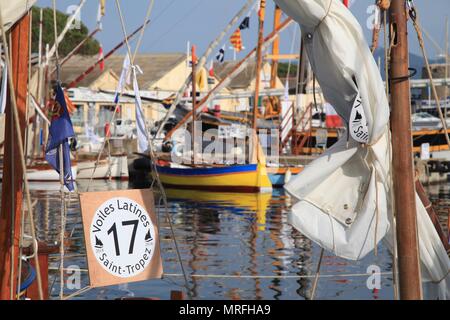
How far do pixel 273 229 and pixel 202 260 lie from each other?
6742 millimetres

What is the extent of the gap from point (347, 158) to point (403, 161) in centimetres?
58

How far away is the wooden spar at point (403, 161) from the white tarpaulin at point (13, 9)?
335 centimetres

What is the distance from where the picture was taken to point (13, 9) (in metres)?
7.96

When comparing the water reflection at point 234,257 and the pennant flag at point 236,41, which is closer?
the water reflection at point 234,257

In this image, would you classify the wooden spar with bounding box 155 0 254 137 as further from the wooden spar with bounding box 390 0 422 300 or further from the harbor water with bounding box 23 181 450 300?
the wooden spar with bounding box 390 0 422 300

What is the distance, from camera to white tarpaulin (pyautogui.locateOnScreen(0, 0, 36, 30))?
785 centimetres

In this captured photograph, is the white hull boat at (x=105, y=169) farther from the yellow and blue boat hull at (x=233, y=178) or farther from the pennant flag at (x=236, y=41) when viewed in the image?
the pennant flag at (x=236, y=41)

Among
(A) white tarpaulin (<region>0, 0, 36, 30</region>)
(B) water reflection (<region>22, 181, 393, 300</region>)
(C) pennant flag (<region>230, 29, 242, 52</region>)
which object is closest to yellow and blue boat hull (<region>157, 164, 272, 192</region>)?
(B) water reflection (<region>22, 181, 393, 300</region>)

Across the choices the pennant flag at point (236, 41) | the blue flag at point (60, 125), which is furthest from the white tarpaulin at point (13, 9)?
the pennant flag at point (236, 41)

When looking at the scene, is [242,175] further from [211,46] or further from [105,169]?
[105,169]

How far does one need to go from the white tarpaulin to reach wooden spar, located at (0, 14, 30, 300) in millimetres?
600

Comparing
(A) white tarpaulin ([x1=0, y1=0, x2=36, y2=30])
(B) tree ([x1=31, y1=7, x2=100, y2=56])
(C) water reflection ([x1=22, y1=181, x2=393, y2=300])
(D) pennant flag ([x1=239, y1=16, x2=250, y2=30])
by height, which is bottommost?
(C) water reflection ([x1=22, y1=181, x2=393, y2=300])

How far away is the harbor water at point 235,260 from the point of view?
15.5 meters

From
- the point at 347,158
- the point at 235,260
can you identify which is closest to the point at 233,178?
the point at 235,260
